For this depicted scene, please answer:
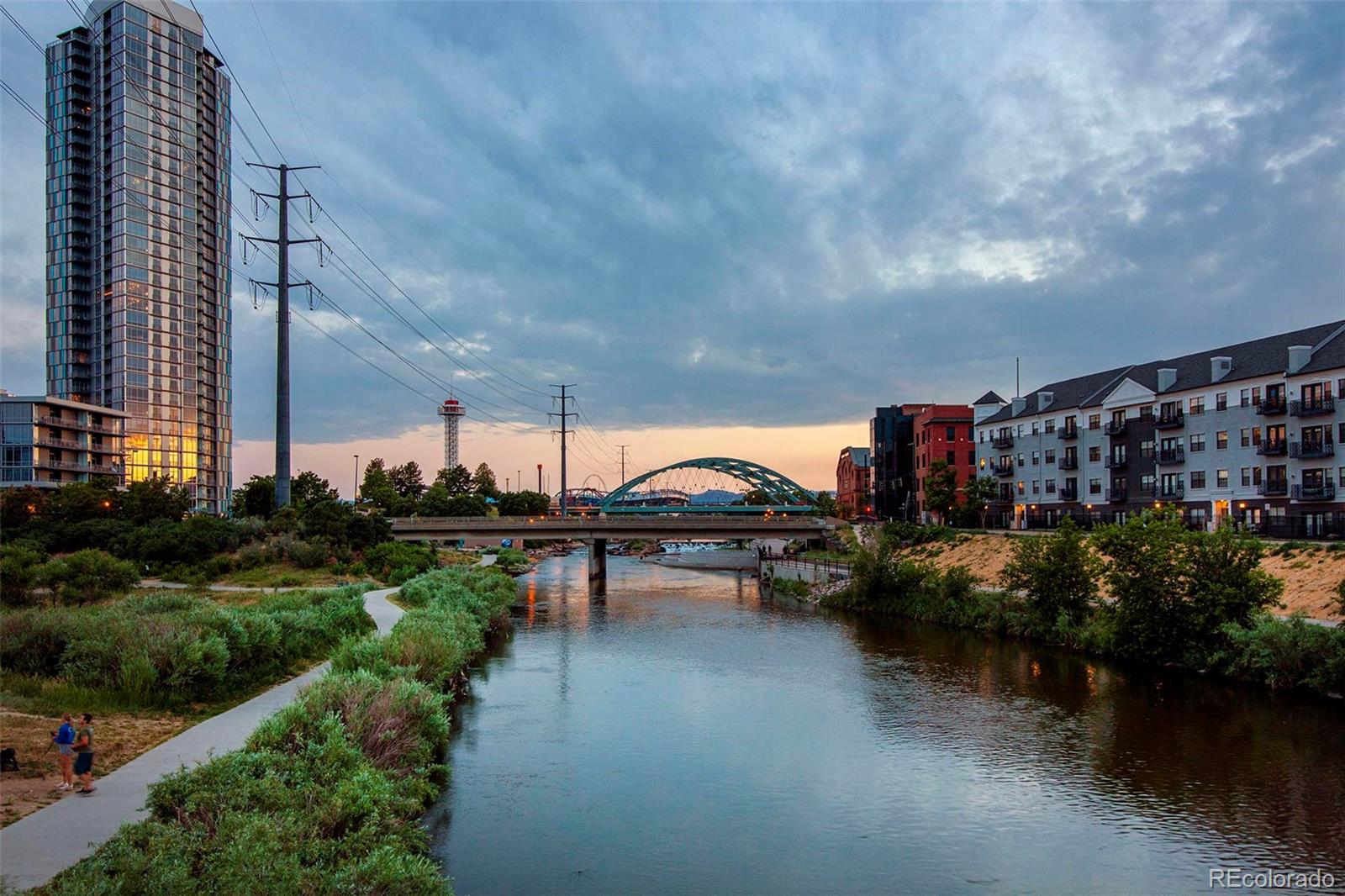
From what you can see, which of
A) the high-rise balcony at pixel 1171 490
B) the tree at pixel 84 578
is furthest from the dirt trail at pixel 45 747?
the high-rise balcony at pixel 1171 490

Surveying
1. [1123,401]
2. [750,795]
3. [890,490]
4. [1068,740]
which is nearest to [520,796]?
[750,795]

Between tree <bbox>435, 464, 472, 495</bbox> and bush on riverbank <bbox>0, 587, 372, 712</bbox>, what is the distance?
117977 mm

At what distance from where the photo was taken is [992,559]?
202 ft

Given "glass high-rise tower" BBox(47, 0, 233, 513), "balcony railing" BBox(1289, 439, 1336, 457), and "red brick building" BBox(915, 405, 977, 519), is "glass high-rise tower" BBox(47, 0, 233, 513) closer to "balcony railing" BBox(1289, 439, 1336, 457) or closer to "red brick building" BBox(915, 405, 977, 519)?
"red brick building" BBox(915, 405, 977, 519)

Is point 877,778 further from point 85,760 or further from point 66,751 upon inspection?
point 66,751

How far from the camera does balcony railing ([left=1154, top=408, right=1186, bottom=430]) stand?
2409 inches

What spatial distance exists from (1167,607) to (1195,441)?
30.8 m

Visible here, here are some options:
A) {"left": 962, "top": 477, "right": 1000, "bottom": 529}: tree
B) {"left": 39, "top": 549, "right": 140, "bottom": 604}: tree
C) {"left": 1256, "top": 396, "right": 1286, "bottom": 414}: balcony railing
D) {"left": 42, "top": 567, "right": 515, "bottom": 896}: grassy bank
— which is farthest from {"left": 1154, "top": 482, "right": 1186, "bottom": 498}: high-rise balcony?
{"left": 39, "top": 549, "right": 140, "bottom": 604}: tree

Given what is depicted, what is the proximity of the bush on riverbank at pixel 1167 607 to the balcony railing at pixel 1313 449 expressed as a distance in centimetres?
1933

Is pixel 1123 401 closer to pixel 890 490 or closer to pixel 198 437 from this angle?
pixel 890 490

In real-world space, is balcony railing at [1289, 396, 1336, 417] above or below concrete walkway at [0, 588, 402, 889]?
above

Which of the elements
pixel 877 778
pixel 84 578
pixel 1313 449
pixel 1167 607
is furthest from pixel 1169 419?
pixel 84 578

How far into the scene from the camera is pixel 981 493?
257 ft

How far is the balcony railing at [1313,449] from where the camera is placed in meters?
50.4
